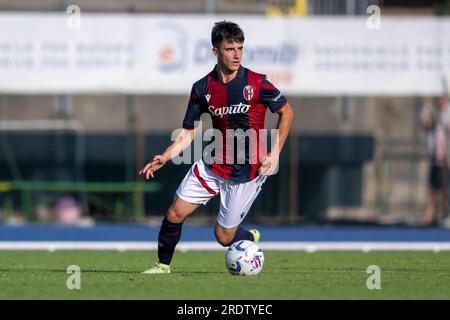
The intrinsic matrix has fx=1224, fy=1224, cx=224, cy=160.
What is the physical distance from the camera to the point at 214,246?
1823 centimetres

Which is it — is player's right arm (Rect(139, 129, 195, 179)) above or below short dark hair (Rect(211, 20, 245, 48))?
below

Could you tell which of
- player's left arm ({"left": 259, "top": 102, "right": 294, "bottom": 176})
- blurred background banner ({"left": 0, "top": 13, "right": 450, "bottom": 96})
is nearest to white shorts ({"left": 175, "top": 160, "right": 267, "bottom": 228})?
player's left arm ({"left": 259, "top": 102, "right": 294, "bottom": 176})

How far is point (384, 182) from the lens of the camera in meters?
24.0

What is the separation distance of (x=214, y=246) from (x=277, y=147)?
23.0 ft

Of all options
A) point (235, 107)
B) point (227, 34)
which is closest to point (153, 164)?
point (235, 107)

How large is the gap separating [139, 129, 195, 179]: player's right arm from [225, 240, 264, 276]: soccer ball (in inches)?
41.7

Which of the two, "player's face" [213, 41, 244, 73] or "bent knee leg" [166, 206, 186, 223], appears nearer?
"player's face" [213, 41, 244, 73]

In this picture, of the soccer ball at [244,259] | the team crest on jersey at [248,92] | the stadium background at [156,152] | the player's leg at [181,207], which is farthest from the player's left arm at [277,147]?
the stadium background at [156,152]

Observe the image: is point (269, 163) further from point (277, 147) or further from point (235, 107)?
point (235, 107)

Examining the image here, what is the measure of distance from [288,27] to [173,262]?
25.2ft

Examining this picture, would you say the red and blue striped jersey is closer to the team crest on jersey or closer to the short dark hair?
the team crest on jersey

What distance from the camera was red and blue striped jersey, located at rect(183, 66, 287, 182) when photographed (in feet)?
38.5
